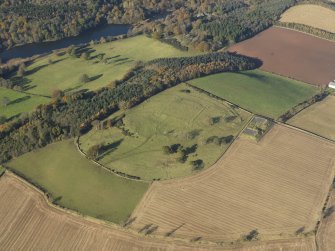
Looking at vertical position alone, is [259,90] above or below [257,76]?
above

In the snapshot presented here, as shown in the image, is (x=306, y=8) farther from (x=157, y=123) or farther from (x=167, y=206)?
(x=167, y=206)

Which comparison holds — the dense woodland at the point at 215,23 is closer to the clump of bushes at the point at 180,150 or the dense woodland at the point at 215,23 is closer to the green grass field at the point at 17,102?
the green grass field at the point at 17,102

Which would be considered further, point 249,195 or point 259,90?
point 259,90

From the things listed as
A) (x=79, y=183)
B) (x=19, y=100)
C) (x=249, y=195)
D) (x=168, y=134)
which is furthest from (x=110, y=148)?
(x=19, y=100)

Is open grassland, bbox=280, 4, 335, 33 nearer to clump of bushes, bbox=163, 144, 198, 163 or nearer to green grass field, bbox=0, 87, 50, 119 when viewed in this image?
clump of bushes, bbox=163, 144, 198, 163

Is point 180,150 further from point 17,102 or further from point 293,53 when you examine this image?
point 293,53

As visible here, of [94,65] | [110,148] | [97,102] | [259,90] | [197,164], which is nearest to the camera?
[197,164]
